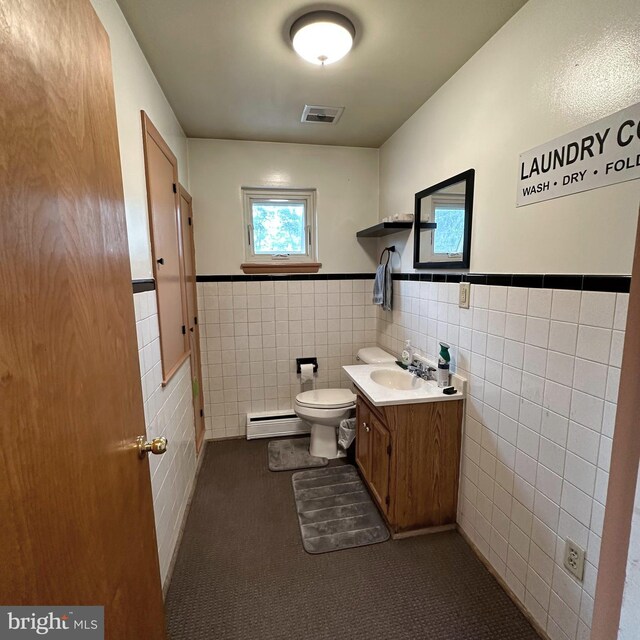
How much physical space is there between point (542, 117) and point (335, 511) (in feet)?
7.13

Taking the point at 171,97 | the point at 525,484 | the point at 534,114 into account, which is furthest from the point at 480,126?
the point at 171,97

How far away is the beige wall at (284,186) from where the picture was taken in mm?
2541

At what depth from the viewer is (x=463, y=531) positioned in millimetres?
1749

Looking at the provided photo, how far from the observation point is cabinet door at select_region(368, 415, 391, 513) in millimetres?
1758

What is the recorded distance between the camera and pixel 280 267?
2.71 m

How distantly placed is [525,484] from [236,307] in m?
2.22

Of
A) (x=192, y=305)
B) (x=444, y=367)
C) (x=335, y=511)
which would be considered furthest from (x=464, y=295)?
(x=192, y=305)

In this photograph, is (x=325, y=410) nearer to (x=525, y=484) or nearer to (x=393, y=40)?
(x=525, y=484)

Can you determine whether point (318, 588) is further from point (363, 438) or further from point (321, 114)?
point (321, 114)

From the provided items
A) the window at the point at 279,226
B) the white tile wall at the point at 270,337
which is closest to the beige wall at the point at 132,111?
the window at the point at 279,226

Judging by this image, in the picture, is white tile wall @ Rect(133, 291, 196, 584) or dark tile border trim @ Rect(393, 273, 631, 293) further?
white tile wall @ Rect(133, 291, 196, 584)

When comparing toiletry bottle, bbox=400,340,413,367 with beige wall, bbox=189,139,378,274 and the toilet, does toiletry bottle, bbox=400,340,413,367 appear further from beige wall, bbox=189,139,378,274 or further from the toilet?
beige wall, bbox=189,139,378,274

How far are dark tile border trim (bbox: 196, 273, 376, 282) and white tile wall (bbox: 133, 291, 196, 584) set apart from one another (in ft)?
2.80

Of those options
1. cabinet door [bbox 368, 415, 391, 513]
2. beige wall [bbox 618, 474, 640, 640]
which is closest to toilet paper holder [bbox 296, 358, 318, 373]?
cabinet door [bbox 368, 415, 391, 513]
